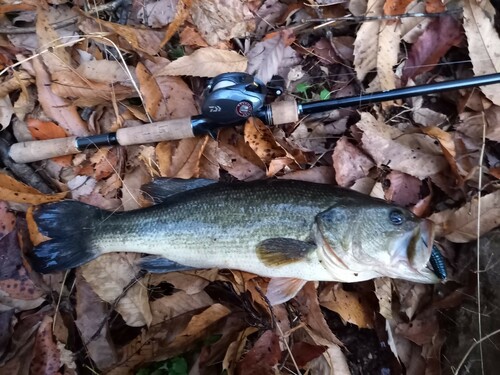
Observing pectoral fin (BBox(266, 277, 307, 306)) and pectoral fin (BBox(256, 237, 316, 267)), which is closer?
pectoral fin (BBox(256, 237, 316, 267))

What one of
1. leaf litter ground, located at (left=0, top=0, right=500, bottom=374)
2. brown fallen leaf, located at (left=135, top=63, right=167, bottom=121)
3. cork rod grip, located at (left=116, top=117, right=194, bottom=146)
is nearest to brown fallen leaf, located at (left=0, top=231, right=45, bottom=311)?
leaf litter ground, located at (left=0, top=0, right=500, bottom=374)

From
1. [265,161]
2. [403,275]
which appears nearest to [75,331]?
[265,161]

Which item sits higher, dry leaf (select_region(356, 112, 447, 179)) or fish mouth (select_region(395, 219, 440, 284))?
dry leaf (select_region(356, 112, 447, 179))

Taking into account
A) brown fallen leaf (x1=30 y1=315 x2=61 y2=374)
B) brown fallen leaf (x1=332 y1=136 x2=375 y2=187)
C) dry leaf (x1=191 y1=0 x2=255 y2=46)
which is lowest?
brown fallen leaf (x1=30 y1=315 x2=61 y2=374)

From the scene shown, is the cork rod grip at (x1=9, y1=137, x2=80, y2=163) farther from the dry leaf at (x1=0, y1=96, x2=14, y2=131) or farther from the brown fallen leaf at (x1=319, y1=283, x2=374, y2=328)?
the brown fallen leaf at (x1=319, y1=283, x2=374, y2=328)

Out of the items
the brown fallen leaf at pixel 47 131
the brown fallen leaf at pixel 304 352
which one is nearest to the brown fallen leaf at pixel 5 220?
the brown fallen leaf at pixel 47 131

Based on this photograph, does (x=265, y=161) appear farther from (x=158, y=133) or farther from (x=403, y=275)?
(x=403, y=275)

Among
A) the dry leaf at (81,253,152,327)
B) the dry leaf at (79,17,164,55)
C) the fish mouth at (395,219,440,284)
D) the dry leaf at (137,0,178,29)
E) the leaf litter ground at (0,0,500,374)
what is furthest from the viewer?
the dry leaf at (137,0,178,29)
